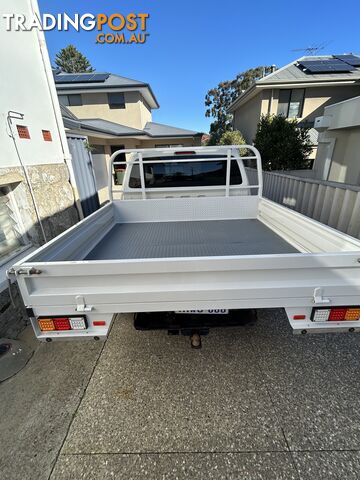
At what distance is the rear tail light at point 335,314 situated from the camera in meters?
1.71

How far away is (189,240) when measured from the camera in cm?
286

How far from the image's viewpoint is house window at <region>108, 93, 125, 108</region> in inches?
619

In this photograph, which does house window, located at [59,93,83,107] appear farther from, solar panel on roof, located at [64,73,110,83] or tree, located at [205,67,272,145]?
tree, located at [205,67,272,145]

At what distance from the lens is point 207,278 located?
1.62 metres

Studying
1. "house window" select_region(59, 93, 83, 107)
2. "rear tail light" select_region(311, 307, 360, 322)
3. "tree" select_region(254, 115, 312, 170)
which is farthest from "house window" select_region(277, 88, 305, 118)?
"rear tail light" select_region(311, 307, 360, 322)

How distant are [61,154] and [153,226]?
2967 millimetres

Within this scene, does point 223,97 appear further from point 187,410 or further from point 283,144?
point 187,410

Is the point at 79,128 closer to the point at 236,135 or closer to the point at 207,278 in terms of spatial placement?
the point at 207,278

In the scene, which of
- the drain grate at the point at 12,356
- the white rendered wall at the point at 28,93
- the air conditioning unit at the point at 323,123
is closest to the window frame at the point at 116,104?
the air conditioning unit at the point at 323,123

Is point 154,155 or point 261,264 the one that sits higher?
point 154,155

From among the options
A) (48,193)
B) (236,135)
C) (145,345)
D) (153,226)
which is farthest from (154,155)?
(236,135)

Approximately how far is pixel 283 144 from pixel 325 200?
6521 millimetres

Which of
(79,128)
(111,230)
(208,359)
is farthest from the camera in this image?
(79,128)

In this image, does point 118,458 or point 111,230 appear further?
point 111,230
